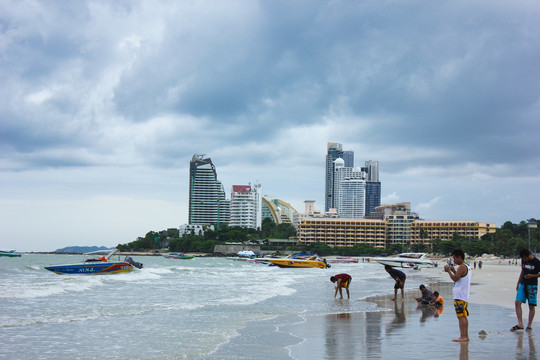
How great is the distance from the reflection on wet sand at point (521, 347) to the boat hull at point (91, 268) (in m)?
37.5

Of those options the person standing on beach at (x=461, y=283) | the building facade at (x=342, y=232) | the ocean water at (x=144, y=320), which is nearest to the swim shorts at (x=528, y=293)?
the person standing on beach at (x=461, y=283)

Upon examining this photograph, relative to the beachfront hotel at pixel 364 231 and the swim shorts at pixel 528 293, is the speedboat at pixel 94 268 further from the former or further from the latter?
the beachfront hotel at pixel 364 231

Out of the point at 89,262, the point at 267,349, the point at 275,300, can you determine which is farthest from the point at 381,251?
the point at 267,349

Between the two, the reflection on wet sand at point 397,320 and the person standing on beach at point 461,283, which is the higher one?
the person standing on beach at point 461,283

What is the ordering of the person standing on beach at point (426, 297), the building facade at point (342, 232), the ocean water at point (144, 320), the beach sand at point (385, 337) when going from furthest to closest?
the building facade at point (342, 232) < the person standing on beach at point (426, 297) < the ocean water at point (144, 320) < the beach sand at point (385, 337)

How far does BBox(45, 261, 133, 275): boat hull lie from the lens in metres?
43.7

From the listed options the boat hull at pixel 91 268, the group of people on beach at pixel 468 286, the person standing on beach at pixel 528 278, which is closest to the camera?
the group of people on beach at pixel 468 286

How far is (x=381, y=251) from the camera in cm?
17525

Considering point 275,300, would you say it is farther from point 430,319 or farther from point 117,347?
point 117,347

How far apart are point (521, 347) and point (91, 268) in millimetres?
38750

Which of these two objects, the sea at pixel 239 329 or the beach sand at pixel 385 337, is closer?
the beach sand at pixel 385 337

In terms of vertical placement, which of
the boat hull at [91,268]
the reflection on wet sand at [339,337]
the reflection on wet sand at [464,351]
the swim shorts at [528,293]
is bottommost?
the boat hull at [91,268]

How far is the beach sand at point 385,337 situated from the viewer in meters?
10.2

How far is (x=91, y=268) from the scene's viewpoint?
144 feet
